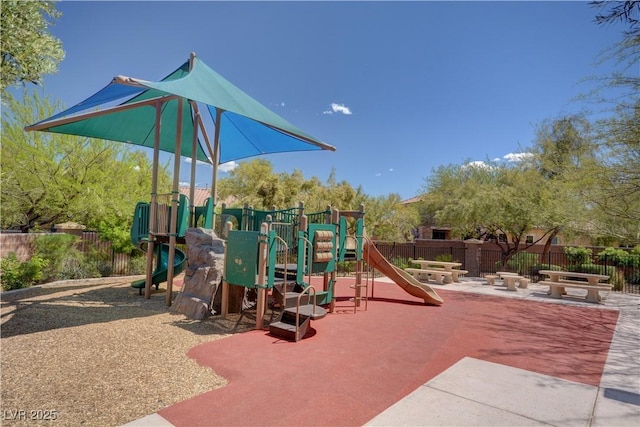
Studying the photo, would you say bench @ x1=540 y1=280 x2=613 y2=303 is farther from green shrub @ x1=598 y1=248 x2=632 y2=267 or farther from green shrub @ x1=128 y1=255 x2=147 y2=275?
green shrub @ x1=128 y1=255 x2=147 y2=275

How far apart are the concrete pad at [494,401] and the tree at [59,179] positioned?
499 inches

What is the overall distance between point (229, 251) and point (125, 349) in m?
2.80

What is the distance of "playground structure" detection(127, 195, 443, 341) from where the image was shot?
718 cm

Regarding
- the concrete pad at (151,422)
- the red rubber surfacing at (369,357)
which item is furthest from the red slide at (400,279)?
the concrete pad at (151,422)

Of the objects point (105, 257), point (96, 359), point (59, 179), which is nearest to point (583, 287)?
point (96, 359)

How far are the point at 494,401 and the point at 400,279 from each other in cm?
679

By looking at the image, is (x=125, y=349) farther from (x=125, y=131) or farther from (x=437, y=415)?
(x=125, y=131)

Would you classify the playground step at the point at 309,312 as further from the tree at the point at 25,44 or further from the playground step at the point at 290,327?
the tree at the point at 25,44

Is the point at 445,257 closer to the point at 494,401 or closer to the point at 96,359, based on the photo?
the point at 494,401

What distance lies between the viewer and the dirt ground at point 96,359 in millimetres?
3617

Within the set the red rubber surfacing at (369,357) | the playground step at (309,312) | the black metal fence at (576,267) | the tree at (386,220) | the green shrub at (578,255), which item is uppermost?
the tree at (386,220)

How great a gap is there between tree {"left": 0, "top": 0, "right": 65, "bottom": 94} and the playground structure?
3.87 metres

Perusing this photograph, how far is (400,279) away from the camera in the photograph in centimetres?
1090

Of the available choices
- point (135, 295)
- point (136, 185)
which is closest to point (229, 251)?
point (135, 295)
